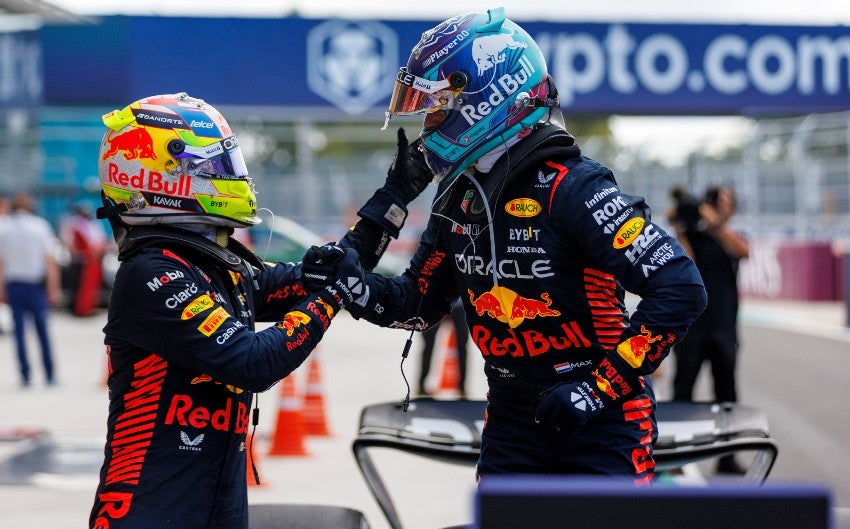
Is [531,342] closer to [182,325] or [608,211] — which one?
[608,211]

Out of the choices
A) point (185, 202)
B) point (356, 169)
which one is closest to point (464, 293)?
point (185, 202)

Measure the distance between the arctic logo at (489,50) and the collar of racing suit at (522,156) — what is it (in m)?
0.23

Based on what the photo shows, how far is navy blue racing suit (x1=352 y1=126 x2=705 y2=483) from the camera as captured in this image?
3.24 m

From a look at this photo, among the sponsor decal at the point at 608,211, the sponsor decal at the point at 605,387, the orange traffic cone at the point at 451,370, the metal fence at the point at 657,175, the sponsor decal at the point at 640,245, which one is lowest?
the orange traffic cone at the point at 451,370

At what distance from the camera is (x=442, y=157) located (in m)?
3.58

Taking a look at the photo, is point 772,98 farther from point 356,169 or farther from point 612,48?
point 356,169

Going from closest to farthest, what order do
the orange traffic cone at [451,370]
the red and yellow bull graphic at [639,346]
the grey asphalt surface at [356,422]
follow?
the red and yellow bull graphic at [639,346] → the grey asphalt surface at [356,422] → the orange traffic cone at [451,370]

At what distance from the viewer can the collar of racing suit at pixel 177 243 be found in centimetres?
337

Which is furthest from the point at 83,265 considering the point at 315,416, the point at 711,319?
the point at 711,319

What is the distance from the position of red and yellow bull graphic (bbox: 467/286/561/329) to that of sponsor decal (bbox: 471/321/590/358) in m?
0.04

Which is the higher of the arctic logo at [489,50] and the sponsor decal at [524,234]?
the arctic logo at [489,50]

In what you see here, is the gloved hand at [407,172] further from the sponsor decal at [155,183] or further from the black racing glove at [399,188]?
the sponsor decal at [155,183]

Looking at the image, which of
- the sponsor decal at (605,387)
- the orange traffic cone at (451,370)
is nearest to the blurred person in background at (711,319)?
the orange traffic cone at (451,370)

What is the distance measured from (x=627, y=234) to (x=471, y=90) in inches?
25.0
